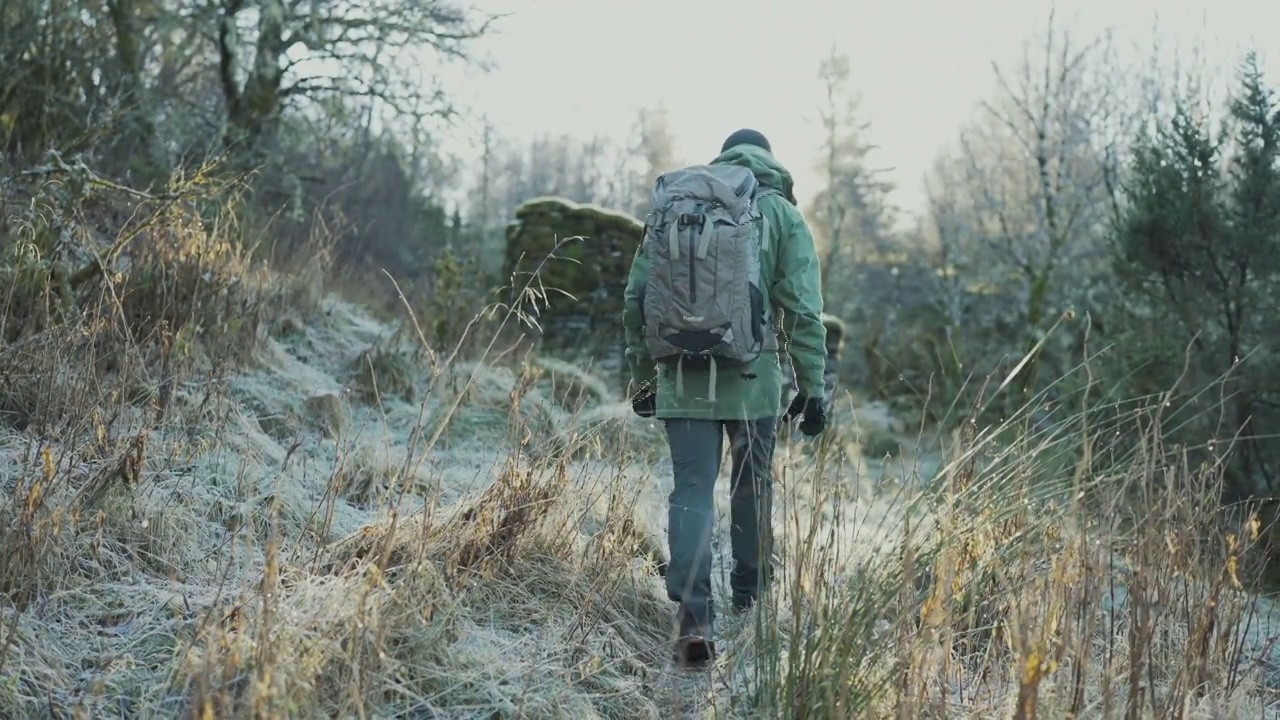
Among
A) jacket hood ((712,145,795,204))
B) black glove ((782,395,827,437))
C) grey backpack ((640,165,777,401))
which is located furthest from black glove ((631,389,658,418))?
jacket hood ((712,145,795,204))

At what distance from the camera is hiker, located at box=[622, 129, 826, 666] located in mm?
2830

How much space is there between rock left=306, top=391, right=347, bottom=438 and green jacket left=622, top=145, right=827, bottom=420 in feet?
7.96

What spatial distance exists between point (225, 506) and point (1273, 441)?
6240mm

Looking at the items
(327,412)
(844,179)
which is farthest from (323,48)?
(844,179)

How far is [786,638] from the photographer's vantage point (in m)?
2.73

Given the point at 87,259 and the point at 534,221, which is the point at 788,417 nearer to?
the point at 87,259

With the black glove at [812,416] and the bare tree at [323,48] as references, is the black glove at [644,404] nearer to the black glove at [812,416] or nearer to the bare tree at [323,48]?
the black glove at [812,416]

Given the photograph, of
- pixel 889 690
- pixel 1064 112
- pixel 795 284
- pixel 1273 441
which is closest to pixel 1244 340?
pixel 1273 441

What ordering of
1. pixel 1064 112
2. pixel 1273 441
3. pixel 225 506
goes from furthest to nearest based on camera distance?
1. pixel 1064 112
2. pixel 1273 441
3. pixel 225 506

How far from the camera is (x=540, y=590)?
311 centimetres

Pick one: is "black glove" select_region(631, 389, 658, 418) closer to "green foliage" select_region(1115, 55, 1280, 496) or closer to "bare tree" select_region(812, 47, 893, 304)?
"green foliage" select_region(1115, 55, 1280, 496)

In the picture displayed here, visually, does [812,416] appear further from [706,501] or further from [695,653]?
[695,653]

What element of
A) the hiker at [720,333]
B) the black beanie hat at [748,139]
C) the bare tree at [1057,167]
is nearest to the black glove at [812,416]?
the hiker at [720,333]

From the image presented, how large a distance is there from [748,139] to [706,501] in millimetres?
1157
